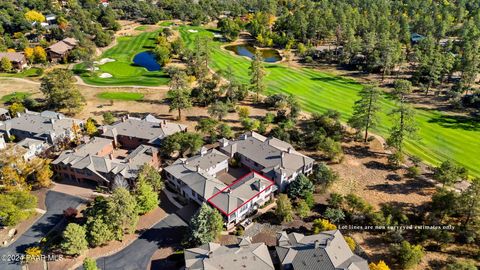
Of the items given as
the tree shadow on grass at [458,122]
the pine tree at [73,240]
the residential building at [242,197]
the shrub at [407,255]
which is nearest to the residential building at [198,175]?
the residential building at [242,197]

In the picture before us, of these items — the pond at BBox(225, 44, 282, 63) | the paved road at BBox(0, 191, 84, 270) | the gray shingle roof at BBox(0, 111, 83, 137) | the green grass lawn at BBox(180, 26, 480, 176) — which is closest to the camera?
the paved road at BBox(0, 191, 84, 270)

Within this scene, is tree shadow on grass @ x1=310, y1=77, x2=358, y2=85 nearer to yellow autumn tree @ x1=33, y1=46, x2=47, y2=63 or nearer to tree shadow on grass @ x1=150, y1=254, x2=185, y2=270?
tree shadow on grass @ x1=150, y1=254, x2=185, y2=270

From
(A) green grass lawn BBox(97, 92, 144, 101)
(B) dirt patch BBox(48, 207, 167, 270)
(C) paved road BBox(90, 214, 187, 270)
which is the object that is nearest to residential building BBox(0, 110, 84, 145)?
(A) green grass lawn BBox(97, 92, 144, 101)

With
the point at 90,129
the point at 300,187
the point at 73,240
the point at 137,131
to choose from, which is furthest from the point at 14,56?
the point at 300,187

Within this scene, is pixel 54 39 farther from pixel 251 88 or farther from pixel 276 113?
pixel 276 113

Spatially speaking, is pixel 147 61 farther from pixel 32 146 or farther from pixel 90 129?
pixel 32 146

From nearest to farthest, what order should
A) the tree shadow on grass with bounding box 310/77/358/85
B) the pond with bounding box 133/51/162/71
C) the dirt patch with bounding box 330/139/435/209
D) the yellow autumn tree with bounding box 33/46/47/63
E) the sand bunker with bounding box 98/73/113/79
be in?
the dirt patch with bounding box 330/139/435/209 → the tree shadow on grass with bounding box 310/77/358/85 → the sand bunker with bounding box 98/73/113/79 → the yellow autumn tree with bounding box 33/46/47/63 → the pond with bounding box 133/51/162/71

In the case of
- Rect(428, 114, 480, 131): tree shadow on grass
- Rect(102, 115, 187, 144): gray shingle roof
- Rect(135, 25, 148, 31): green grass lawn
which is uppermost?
Rect(135, 25, 148, 31): green grass lawn
